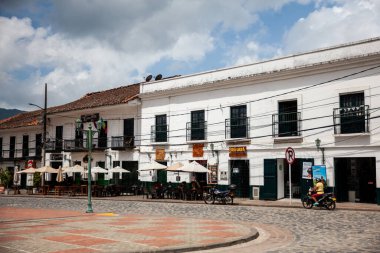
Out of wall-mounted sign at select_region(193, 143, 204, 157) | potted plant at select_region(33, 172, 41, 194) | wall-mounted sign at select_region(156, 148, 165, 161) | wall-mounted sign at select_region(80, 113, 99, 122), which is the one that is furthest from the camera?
potted plant at select_region(33, 172, 41, 194)

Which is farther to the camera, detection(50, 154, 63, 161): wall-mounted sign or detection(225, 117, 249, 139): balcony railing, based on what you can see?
detection(50, 154, 63, 161): wall-mounted sign

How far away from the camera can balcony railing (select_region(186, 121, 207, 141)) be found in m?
26.2

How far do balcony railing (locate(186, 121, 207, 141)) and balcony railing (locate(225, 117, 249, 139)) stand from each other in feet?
5.65

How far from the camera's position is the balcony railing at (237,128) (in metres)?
24.3

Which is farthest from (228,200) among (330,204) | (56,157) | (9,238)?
(56,157)

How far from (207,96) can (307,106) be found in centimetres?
656

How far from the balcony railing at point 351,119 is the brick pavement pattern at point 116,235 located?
10353 millimetres

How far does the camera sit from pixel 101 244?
8969 mm

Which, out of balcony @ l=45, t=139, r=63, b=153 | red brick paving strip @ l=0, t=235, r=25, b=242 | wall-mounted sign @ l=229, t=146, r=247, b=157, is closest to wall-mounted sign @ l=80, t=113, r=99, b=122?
balcony @ l=45, t=139, r=63, b=153

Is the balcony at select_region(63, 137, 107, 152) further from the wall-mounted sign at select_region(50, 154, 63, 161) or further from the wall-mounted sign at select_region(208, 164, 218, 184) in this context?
the wall-mounted sign at select_region(208, 164, 218, 184)

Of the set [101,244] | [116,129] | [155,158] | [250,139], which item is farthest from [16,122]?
[101,244]

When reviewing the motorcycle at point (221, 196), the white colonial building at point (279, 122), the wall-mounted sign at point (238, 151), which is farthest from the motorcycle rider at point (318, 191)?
the wall-mounted sign at point (238, 151)

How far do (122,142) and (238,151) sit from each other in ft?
32.2

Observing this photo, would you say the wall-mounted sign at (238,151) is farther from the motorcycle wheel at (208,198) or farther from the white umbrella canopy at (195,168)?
the motorcycle wheel at (208,198)
